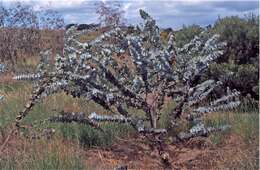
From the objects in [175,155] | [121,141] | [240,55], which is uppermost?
[240,55]

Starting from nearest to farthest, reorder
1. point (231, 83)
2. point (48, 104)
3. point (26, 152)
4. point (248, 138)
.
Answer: point (26, 152) < point (248, 138) < point (48, 104) < point (231, 83)

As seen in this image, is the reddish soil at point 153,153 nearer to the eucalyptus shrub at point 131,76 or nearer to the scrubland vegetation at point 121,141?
the scrubland vegetation at point 121,141

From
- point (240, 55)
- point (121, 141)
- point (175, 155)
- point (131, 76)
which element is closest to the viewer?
point (175, 155)

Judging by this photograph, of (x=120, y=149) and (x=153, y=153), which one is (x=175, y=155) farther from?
(x=120, y=149)

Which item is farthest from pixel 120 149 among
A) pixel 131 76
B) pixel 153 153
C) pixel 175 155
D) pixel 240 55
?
pixel 240 55

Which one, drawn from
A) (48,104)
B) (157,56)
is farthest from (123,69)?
(48,104)

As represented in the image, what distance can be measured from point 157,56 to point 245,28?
153 inches

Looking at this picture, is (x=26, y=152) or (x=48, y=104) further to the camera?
(x=48, y=104)

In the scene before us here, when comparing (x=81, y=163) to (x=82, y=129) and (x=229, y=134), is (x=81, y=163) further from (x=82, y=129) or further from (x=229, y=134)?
(x=229, y=134)

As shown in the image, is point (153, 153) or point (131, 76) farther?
point (131, 76)

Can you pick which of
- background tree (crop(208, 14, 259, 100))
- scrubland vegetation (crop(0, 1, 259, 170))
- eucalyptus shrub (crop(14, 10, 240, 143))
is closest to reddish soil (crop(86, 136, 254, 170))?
scrubland vegetation (crop(0, 1, 259, 170))

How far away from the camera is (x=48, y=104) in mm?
8320

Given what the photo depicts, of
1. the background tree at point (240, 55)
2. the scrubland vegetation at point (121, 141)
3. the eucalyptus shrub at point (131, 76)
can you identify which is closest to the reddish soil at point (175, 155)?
the scrubland vegetation at point (121, 141)

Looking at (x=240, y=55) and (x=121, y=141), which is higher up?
(x=240, y=55)
